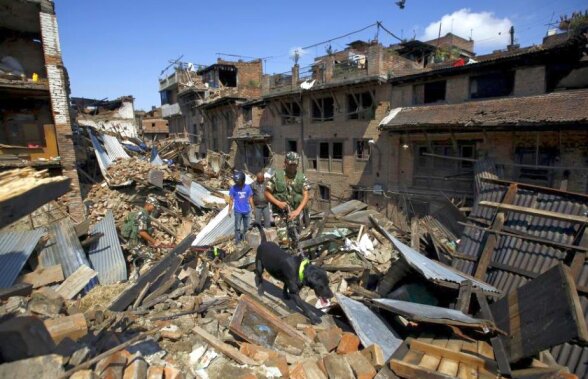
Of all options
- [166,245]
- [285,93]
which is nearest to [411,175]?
[285,93]

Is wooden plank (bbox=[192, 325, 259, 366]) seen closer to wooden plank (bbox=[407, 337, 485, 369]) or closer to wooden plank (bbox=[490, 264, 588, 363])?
wooden plank (bbox=[407, 337, 485, 369])

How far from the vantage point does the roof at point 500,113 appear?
10188 mm

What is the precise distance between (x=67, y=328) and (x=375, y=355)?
393 cm

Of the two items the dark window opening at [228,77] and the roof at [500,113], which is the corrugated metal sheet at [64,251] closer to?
the roof at [500,113]

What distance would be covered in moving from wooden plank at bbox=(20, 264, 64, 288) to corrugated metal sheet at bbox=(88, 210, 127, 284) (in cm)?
96

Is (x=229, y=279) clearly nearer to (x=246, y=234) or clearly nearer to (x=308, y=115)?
(x=246, y=234)

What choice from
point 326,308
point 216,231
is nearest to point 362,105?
point 216,231

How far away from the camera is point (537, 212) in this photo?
562cm

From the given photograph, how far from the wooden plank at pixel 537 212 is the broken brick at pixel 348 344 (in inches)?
166

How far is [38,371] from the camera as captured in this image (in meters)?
2.62

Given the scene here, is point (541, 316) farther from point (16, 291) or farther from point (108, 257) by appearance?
point (108, 257)

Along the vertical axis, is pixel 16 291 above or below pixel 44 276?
above

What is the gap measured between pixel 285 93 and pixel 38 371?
19881mm

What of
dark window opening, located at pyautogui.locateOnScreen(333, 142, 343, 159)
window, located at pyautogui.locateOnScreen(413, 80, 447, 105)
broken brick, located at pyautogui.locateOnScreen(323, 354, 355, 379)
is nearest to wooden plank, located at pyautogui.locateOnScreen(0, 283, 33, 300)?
broken brick, located at pyautogui.locateOnScreen(323, 354, 355, 379)
